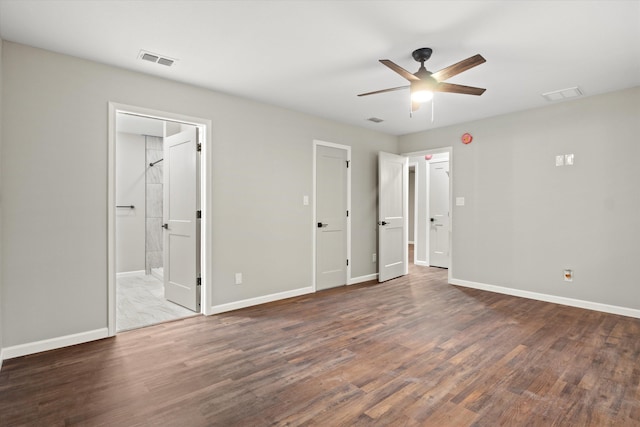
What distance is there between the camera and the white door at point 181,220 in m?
3.87

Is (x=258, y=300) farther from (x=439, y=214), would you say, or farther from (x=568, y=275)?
(x=439, y=214)

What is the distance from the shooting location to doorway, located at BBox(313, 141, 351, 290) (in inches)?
194

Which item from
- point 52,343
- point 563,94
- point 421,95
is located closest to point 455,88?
point 421,95

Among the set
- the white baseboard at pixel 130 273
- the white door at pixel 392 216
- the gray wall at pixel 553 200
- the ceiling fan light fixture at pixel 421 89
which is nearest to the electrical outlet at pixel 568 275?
the gray wall at pixel 553 200

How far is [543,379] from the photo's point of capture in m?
2.36

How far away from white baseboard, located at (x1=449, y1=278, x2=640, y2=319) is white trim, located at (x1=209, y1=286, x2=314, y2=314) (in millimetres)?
2478

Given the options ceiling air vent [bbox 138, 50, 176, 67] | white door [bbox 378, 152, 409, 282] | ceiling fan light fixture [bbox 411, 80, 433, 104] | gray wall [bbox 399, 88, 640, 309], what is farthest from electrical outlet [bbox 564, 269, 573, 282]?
ceiling air vent [bbox 138, 50, 176, 67]

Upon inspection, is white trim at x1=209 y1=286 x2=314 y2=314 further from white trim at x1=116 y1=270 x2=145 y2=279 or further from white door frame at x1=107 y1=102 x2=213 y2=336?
white trim at x1=116 y1=270 x2=145 y2=279

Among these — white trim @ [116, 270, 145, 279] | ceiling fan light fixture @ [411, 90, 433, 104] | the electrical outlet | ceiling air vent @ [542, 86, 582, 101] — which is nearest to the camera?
ceiling fan light fixture @ [411, 90, 433, 104]

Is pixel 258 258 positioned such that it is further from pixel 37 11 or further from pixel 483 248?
pixel 483 248

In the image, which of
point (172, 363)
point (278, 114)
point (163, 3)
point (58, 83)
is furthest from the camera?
point (278, 114)

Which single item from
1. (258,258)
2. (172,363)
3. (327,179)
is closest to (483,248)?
(327,179)

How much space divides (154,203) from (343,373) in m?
5.37

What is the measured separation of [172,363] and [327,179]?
10.7ft
